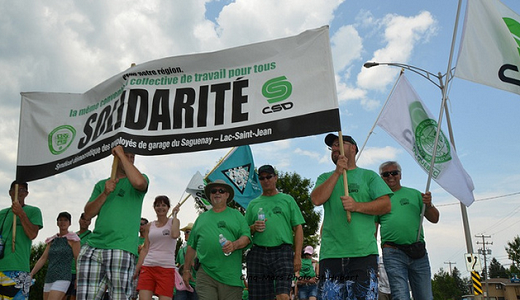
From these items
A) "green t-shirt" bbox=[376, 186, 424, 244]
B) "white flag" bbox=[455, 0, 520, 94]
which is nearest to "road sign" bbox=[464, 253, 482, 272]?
"green t-shirt" bbox=[376, 186, 424, 244]

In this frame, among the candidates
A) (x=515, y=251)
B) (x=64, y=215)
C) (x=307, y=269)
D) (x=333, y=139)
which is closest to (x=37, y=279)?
(x=307, y=269)

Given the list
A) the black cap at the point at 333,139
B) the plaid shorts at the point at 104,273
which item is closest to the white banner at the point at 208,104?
the black cap at the point at 333,139

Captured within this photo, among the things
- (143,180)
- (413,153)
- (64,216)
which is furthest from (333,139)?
(64,216)

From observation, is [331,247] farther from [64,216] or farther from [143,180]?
[64,216]

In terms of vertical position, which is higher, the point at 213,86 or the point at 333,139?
the point at 213,86

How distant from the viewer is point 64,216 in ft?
26.8

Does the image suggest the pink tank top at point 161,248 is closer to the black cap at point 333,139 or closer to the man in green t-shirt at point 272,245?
the man in green t-shirt at point 272,245

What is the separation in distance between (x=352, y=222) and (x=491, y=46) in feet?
11.4

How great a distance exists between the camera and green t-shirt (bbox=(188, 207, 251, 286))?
5.82 metres

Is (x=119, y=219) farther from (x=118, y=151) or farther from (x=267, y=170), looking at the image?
(x=267, y=170)

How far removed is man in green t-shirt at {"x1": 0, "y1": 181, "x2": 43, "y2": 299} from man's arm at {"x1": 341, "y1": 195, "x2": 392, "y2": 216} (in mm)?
4383

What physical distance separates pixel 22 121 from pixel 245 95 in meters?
3.27

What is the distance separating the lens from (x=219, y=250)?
5.88m

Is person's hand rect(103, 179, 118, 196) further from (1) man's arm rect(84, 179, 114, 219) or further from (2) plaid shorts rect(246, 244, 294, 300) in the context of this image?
(2) plaid shorts rect(246, 244, 294, 300)
